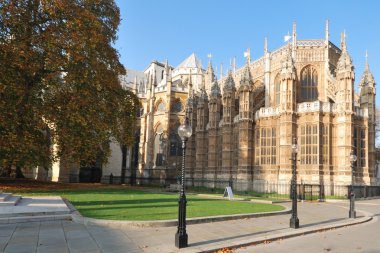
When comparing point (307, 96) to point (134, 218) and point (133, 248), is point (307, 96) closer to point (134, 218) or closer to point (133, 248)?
point (134, 218)

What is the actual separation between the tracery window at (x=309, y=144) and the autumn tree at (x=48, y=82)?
17.2 m

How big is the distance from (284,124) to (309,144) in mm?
2691

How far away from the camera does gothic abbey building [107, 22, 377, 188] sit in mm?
27188

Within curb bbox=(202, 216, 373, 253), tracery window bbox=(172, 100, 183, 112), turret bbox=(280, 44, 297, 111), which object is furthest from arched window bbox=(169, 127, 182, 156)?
curb bbox=(202, 216, 373, 253)

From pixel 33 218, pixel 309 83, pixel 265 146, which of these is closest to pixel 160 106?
pixel 265 146

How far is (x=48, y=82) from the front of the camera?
691 inches

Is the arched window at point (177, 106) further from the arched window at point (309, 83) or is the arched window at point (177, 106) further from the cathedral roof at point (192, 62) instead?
the arched window at point (309, 83)

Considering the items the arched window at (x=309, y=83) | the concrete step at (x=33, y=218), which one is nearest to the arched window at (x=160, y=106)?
the arched window at (x=309, y=83)

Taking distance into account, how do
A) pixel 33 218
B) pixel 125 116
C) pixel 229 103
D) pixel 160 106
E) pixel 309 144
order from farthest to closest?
pixel 160 106, pixel 229 103, pixel 309 144, pixel 125 116, pixel 33 218

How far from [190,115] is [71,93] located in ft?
83.6

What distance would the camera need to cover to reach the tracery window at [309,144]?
27.2 m

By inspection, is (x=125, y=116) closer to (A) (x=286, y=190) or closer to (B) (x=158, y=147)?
(A) (x=286, y=190)

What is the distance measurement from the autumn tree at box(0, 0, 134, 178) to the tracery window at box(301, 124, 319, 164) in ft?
56.4

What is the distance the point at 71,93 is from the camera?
18.1 m
